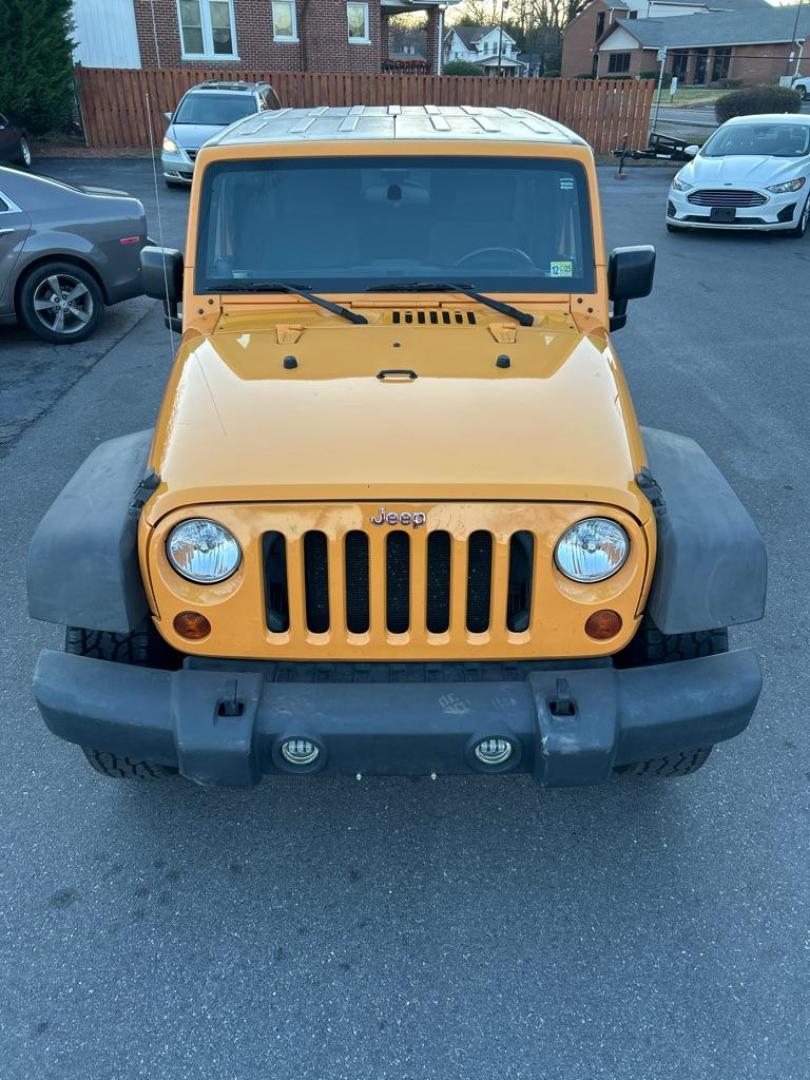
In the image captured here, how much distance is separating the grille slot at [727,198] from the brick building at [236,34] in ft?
59.8

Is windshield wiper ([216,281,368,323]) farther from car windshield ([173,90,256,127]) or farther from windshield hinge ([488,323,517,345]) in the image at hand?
car windshield ([173,90,256,127])

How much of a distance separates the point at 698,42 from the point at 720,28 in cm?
207

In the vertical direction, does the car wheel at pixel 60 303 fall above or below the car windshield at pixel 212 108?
below

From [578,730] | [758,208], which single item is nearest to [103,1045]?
[578,730]

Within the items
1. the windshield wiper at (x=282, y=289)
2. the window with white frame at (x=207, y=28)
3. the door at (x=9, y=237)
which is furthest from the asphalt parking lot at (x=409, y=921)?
the window with white frame at (x=207, y=28)

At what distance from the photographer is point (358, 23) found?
89.5 feet

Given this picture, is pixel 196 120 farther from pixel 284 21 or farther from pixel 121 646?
pixel 121 646

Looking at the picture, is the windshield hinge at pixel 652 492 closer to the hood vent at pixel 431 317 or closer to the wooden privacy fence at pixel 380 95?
the hood vent at pixel 431 317

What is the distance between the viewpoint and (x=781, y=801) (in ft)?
9.92

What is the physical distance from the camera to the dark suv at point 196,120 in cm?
1609

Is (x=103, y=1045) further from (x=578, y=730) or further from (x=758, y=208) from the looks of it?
(x=758, y=208)

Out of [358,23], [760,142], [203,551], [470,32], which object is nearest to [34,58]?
[358,23]

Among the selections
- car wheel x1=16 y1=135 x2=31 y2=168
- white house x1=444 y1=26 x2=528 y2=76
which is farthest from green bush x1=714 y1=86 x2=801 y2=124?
white house x1=444 y1=26 x2=528 y2=76

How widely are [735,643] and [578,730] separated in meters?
1.89
